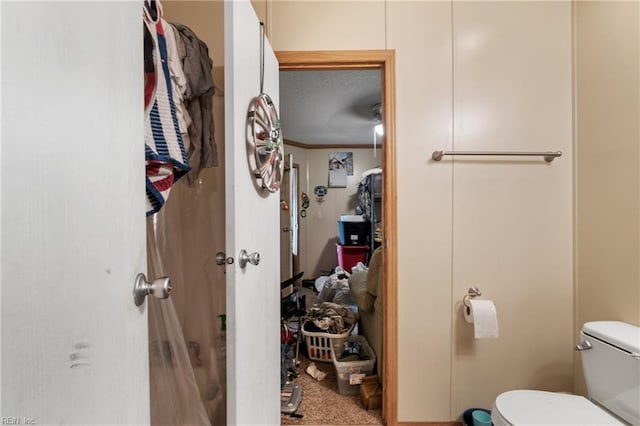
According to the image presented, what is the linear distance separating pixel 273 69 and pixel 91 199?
1.19 m

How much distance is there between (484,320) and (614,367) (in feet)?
1.53

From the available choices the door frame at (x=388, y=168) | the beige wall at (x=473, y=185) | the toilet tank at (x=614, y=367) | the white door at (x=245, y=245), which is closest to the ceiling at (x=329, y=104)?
the door frame at (x=388, y=168)

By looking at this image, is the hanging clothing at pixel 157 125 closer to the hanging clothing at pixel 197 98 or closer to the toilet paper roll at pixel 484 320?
the hanging clothing at pixel 197 98

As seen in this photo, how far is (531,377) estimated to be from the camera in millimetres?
1596

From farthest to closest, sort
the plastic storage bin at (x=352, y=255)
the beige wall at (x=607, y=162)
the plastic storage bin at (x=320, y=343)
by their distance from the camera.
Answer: the plastic storage bin at (x=352, y=255), the plastic storage bin at (x=320, y=343), the beige wall at (x=607, y=162)

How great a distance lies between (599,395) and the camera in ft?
4.02

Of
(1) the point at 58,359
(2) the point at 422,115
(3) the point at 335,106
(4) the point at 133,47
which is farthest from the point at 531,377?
(3) the point at 335,106

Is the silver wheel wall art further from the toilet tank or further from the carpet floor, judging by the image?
the toilet tank

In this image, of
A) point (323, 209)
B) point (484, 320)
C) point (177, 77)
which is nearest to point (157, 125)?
point (177, 77)

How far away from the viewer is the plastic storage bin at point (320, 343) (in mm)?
2148

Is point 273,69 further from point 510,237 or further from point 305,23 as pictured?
point 510,237

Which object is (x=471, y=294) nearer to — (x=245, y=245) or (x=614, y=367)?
(x=614, y=367)

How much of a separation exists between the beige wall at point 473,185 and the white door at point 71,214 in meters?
1.31

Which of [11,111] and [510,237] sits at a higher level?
[11,111]
